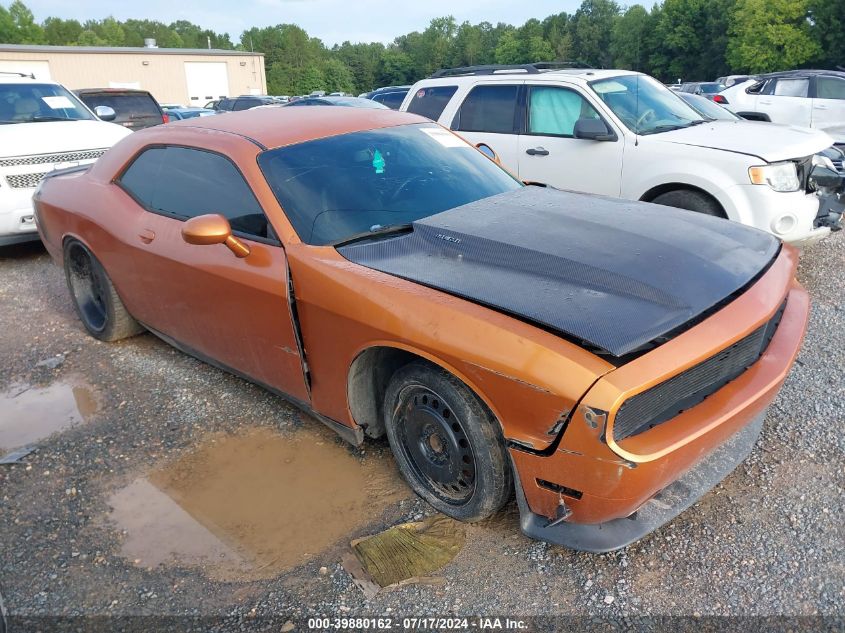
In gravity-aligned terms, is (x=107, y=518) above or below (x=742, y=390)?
below

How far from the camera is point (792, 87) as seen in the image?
41.0ft

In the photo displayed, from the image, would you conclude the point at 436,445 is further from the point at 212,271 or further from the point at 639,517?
the point at 212,271

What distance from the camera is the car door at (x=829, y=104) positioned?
1173 cm

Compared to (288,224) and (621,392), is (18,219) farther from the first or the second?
(621,392)

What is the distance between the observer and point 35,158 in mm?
6711

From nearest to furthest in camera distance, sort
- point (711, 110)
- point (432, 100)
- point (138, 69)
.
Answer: point (432, 100)
point (711, 110)
point (138, 69)

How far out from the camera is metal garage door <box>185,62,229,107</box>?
47.8 m

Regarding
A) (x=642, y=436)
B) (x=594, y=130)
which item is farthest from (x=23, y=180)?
(x=642, y=436)

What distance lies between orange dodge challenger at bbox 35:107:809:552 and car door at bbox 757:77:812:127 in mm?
10929

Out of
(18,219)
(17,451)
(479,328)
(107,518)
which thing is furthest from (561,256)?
(18,219)

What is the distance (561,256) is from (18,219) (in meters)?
6.06

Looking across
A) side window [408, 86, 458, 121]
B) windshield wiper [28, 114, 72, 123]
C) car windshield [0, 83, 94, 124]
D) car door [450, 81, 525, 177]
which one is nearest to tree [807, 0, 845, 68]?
side window [408, 86, 458, 121]

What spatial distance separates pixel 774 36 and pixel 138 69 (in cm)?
4445

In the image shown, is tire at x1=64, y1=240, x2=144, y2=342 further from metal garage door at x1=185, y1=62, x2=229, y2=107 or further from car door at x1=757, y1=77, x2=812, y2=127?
metal garage door at x1=185, y1=62, x2=229, y2=107
